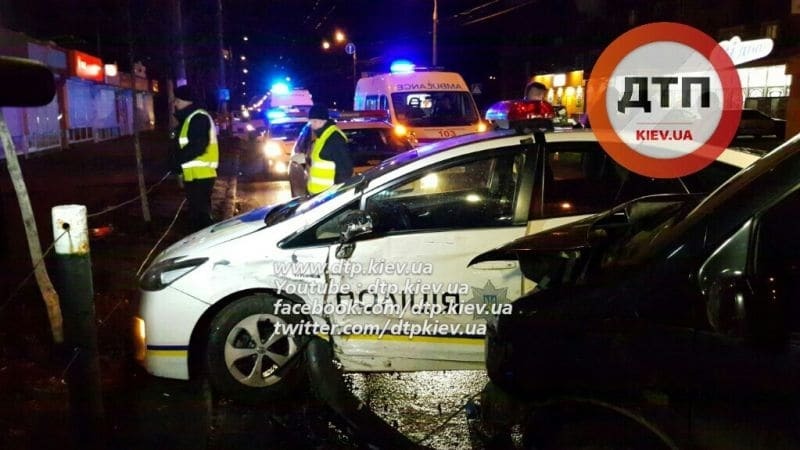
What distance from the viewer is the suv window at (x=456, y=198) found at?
468 cm

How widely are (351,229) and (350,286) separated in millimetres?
335

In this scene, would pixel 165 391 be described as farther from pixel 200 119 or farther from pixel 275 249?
pixel 200 119

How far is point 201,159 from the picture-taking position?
818cm

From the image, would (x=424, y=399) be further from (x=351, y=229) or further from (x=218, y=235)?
(x=218, y=235)

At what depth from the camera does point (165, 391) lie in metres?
4.84

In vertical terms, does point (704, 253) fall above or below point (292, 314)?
above

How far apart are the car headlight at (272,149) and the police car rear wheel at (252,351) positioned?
1327cm

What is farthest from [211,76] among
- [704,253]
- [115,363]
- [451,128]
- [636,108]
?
[704,253]

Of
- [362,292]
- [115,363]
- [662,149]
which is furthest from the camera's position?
[115,363]

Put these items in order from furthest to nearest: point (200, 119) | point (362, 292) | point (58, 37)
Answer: point (58, 37) < point (200, 119) < point (362, 292)

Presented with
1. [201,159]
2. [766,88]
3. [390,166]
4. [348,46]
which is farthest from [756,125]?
[390,166]

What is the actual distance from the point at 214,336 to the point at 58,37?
30.8 meters

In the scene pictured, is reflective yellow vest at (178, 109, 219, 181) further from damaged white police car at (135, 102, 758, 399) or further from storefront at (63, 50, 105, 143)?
storefront at (63, 50, 105, 143)

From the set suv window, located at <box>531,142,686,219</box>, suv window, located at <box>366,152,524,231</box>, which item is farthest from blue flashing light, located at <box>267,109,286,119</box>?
suv window, located at <box>531,142,686,219</box>
